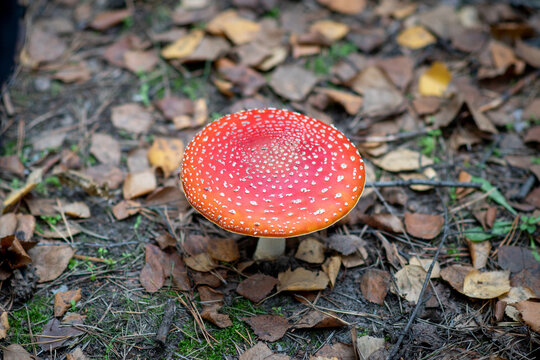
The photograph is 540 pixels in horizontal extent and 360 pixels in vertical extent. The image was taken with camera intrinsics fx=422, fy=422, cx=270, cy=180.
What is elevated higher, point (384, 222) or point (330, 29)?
point (330, 29)

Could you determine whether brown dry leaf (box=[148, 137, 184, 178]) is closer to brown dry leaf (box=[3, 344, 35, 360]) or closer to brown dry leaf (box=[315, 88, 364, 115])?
brown dry leaf (box=[315, 88, 364, 115])

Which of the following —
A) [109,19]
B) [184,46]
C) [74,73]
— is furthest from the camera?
[109,19]

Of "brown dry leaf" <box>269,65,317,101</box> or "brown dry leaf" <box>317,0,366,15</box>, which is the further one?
"brown dry leaf" <box>317,0,366,15</box>

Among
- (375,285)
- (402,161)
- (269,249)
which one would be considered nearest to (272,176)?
(269,249)

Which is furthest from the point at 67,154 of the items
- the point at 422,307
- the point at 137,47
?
the point at 422,307

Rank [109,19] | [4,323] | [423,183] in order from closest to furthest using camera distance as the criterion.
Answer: [4,323] → [423,183] → [109,19]

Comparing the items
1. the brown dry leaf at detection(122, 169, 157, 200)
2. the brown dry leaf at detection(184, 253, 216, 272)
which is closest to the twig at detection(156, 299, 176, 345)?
the brown dry leaf at detection(184, 253, 216, 272)

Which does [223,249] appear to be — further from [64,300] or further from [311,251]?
[64,300]
